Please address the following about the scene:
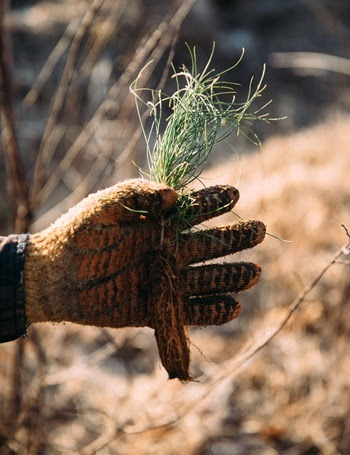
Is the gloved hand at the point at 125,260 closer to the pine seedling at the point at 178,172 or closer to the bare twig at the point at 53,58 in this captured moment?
the pine seedling at the point at 178,172

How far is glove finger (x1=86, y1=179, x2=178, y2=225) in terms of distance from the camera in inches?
60.4

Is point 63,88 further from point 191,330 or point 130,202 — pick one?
point 191,330

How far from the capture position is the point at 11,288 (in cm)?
162

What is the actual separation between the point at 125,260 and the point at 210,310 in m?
0.25

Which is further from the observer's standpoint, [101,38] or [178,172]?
[101,38]

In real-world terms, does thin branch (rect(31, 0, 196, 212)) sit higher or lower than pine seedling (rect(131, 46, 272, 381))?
higher

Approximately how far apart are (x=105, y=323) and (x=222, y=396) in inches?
112

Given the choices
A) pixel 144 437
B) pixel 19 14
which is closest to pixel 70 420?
pixel 144 437

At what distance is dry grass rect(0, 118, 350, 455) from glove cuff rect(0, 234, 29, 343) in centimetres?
100

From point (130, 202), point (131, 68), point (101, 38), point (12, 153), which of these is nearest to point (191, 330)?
point (101, 38)

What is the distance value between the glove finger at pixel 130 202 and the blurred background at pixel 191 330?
0.68 feet

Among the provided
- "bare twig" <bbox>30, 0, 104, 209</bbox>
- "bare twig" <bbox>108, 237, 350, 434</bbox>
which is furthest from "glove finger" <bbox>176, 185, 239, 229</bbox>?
"bare twig" <bbox>30, 0, 104, 209</bbox>

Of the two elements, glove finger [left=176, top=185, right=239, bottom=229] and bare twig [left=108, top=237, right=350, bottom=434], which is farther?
bare twig [left=108, top=237, right=350, bottom=434]

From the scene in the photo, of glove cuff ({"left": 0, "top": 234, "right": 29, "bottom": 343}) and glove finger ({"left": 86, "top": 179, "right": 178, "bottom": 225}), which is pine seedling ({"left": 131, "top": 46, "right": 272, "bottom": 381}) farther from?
glove cuff ({"left": 0, "top": 234, "right": 29, "bottom": 343})
